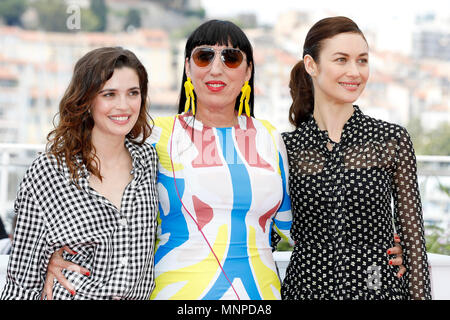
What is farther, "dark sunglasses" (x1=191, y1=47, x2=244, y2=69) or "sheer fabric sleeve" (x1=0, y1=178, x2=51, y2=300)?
"dark sunglasses" (x1=191, y1=47, x2=244, y2=69)

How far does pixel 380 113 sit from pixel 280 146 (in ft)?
124

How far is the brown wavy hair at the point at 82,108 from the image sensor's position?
6.39 ft

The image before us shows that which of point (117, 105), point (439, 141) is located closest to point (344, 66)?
point (117, 105)

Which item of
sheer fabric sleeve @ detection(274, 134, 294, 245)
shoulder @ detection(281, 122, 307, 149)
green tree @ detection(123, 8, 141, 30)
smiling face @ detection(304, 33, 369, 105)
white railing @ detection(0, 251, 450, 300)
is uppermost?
green tree @ detection(123, 8, 141, 30)

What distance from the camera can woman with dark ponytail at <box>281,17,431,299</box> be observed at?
2018mm

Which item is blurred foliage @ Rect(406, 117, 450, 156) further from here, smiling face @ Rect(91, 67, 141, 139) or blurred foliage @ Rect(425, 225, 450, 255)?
smiling face @ Rect(91, 67, 141, 139)

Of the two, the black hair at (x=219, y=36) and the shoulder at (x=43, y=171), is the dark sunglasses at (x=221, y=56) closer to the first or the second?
the black hair at (x=219, y=36)

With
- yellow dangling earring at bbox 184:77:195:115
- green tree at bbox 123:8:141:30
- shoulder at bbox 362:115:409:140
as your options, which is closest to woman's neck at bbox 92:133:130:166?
yellow dangling earring at bbox 184:77:195:115

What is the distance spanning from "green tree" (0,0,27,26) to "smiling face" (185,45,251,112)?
44.8 meters

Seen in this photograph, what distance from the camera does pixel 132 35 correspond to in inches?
1677

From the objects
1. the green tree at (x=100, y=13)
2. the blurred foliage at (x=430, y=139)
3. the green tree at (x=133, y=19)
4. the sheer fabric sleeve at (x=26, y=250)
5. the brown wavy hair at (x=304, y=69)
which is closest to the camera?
the sheer fabric sleeve at (x=26, y=250)

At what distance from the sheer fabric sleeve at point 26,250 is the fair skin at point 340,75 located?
111 cm

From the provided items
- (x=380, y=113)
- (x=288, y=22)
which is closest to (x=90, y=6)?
(x=288, y=22)

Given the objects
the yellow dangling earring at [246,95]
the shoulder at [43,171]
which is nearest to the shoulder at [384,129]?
the yellow dangling earring at [246,95]
